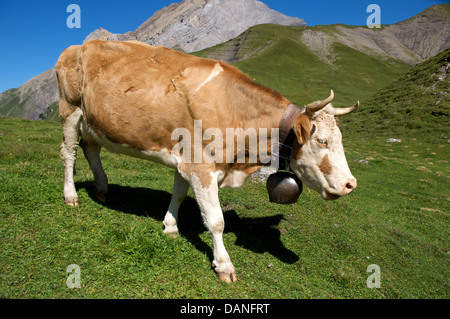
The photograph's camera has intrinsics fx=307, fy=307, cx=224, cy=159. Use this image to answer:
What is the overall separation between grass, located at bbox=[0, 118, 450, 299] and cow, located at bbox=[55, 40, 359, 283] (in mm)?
583

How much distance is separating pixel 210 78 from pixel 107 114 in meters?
1.82

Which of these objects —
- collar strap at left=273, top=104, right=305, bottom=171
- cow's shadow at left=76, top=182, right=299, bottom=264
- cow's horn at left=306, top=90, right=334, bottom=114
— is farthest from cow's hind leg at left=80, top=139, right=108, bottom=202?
cow's horn at left=306, top=90, right=334, bottom=114

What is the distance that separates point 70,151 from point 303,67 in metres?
128

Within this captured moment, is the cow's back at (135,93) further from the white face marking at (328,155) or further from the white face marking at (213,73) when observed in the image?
the white face marking at (328,155)

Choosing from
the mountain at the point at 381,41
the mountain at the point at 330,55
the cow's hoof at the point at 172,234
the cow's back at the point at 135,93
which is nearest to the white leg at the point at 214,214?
the cow's back at the point at 135,93

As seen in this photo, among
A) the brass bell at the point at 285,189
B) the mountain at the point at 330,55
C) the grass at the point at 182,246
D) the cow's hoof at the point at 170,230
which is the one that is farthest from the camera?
the mountain at the point at 330,55

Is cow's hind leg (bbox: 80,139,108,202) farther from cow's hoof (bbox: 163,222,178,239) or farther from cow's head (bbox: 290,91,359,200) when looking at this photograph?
cow's head (bbox: 290,91,359,200)

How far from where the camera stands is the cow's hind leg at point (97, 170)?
620 cm

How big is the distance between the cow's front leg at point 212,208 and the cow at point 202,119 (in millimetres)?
14

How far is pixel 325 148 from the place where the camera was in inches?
177

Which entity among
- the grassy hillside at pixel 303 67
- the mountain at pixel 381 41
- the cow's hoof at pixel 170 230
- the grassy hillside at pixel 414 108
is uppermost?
the mountain at pixel 381 41

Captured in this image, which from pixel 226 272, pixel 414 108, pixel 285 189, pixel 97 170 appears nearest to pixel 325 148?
pixel 285 189

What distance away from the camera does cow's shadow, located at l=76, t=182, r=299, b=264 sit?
553 centimetres

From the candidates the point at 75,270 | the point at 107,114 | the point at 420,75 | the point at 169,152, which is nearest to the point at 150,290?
the point at 75,270
